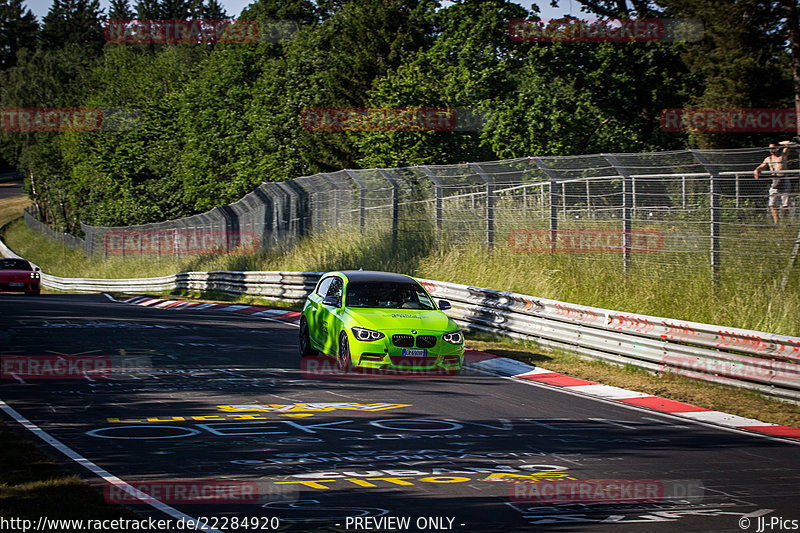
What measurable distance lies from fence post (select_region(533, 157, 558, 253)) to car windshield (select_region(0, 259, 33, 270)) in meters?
22.6

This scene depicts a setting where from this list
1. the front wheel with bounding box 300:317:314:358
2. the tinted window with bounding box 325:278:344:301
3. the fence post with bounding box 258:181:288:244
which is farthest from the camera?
the fence post with bounding box 258:181:288:244

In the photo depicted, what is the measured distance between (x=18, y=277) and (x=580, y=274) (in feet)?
75.8

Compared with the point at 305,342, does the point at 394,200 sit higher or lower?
higher

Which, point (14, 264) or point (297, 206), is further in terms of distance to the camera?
point (14, 264)

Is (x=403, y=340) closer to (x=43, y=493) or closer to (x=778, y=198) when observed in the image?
(x=778, y=198)

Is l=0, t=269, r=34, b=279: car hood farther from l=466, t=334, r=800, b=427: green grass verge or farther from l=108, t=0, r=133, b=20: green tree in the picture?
l=108, t=0, r=133, b=20: green tree

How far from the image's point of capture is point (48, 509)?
20.1 feet

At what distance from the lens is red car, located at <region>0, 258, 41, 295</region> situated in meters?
33.5

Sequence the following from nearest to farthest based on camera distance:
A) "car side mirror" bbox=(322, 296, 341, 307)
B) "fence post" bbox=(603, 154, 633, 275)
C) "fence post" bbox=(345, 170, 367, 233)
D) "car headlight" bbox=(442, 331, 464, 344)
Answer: "car headlight" bbox=(442, 331, 464, 344) → "car side mirror" bbox=(322, 296, 341, 307) → "fence post" bbox=(603, 154, 633, 275) → "fence post" bbox=(345, 170, 367, 233)

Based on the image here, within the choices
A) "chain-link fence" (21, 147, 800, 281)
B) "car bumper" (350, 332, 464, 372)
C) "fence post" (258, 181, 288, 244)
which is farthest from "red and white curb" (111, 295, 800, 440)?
"fence post" (258, 181, 288, 244)

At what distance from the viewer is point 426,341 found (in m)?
13.1

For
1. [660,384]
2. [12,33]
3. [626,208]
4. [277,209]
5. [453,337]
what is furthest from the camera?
[12,33]

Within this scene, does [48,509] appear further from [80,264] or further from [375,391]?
[80,264]

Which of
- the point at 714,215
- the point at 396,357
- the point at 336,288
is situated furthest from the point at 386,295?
the point at 714,215
